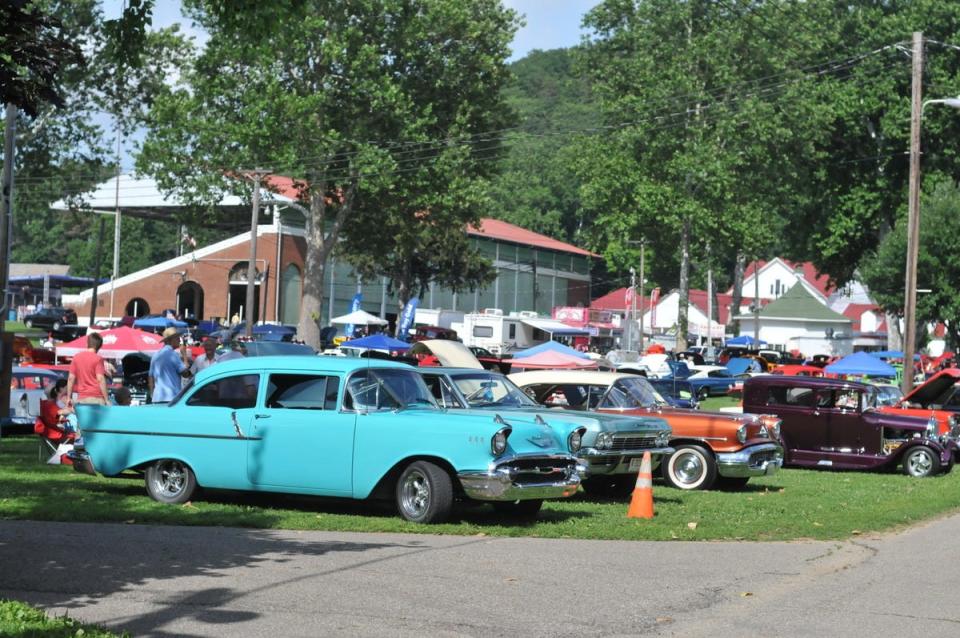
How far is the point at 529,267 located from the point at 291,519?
283 ft

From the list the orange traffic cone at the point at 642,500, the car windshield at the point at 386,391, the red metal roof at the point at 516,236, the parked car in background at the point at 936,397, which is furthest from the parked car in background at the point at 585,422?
the red metal roof at the point at 516,236

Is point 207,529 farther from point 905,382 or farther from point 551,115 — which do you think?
point 551,115

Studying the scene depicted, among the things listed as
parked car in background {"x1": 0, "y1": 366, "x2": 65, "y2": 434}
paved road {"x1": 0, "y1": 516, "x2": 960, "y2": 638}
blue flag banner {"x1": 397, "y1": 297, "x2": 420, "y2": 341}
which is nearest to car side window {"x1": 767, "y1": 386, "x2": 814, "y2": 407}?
paved road {"x1": 0, "y1": 516, "x2": 960, "y2": 638}

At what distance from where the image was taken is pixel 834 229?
2484 inches

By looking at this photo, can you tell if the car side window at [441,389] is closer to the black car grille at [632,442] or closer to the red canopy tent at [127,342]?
the black car grille at [632,442]

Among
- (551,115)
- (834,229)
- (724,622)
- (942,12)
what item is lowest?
(724,622)

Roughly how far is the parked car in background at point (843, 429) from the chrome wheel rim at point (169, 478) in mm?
11010

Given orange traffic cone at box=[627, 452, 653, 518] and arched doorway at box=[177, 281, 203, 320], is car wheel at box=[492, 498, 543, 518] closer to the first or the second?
orange traffic cone at box=[627, 452, 653, 518]

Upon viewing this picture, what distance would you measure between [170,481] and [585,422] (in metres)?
4.62

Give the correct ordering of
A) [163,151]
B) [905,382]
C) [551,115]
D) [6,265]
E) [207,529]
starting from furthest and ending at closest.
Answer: [551,115]
[163,151]
[905,382]
[6,265]
[207,529]

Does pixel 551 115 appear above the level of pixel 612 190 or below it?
above

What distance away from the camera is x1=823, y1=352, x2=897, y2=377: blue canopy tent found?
45.0 meters

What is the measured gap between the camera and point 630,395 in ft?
62.0

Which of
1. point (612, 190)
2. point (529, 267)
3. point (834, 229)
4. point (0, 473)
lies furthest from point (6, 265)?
point (529, 267)
